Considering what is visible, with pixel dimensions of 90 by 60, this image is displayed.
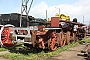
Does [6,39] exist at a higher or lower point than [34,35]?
lower

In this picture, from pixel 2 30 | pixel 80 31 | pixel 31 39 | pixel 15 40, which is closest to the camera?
pixel 31 39

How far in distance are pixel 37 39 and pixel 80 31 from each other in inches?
313

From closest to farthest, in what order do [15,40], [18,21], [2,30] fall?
[15,40] < [2,30] < [18,21]

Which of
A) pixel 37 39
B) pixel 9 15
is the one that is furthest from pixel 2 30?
pixel 37 39

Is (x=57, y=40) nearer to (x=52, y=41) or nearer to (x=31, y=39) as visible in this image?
(x=52, y=41)

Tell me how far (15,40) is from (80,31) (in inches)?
315

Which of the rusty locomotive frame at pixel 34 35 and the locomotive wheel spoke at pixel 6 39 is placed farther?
the locomotive wheel spoke at pixel 6 39

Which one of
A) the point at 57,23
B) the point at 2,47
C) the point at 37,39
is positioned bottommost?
the point at 2,47

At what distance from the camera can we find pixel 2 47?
9797 millimetres

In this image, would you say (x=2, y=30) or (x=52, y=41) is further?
(x=2, y=30)

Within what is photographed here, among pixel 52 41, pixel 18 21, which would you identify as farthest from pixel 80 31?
pixel 52 41

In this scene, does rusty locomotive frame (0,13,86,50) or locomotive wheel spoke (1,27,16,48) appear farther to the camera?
locomotive wheel spoke (1,27,16,48)

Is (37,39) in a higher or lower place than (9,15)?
lower

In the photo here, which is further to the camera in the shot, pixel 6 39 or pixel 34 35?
pixel 6 39
